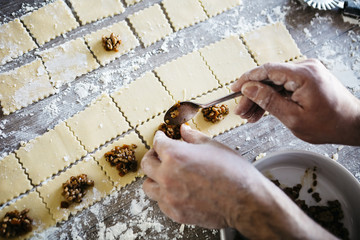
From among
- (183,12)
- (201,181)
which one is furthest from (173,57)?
(201,181)

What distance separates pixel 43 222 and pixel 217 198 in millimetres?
1168

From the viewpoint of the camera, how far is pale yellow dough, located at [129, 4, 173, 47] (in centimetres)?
209

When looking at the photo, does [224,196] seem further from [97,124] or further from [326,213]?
[97,124]

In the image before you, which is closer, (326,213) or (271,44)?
(326,213)

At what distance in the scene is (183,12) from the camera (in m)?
2.13

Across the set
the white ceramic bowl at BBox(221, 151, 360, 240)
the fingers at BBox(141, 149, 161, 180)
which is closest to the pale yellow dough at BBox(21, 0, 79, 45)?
the fingers at BBox(141, 149, 161, 180)

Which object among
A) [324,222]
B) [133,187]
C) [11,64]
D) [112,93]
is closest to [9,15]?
[11,64]

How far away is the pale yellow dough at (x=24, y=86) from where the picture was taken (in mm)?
1970

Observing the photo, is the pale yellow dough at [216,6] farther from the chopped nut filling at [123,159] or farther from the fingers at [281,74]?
the chopped nut filling at [123,159]

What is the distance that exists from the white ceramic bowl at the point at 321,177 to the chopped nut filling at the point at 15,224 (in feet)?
3.77

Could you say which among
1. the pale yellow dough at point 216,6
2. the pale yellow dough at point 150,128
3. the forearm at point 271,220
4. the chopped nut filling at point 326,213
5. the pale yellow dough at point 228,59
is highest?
the pale yellow dough at point 216,6

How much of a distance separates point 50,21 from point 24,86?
480 mm

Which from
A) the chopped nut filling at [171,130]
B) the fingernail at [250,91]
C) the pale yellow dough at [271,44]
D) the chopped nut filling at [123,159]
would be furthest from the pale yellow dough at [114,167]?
the pale yellow dough at [271,44]

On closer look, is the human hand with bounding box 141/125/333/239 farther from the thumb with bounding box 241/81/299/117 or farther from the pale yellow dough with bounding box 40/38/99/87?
the pale yellow dough with bounding box 40/38/99/87
